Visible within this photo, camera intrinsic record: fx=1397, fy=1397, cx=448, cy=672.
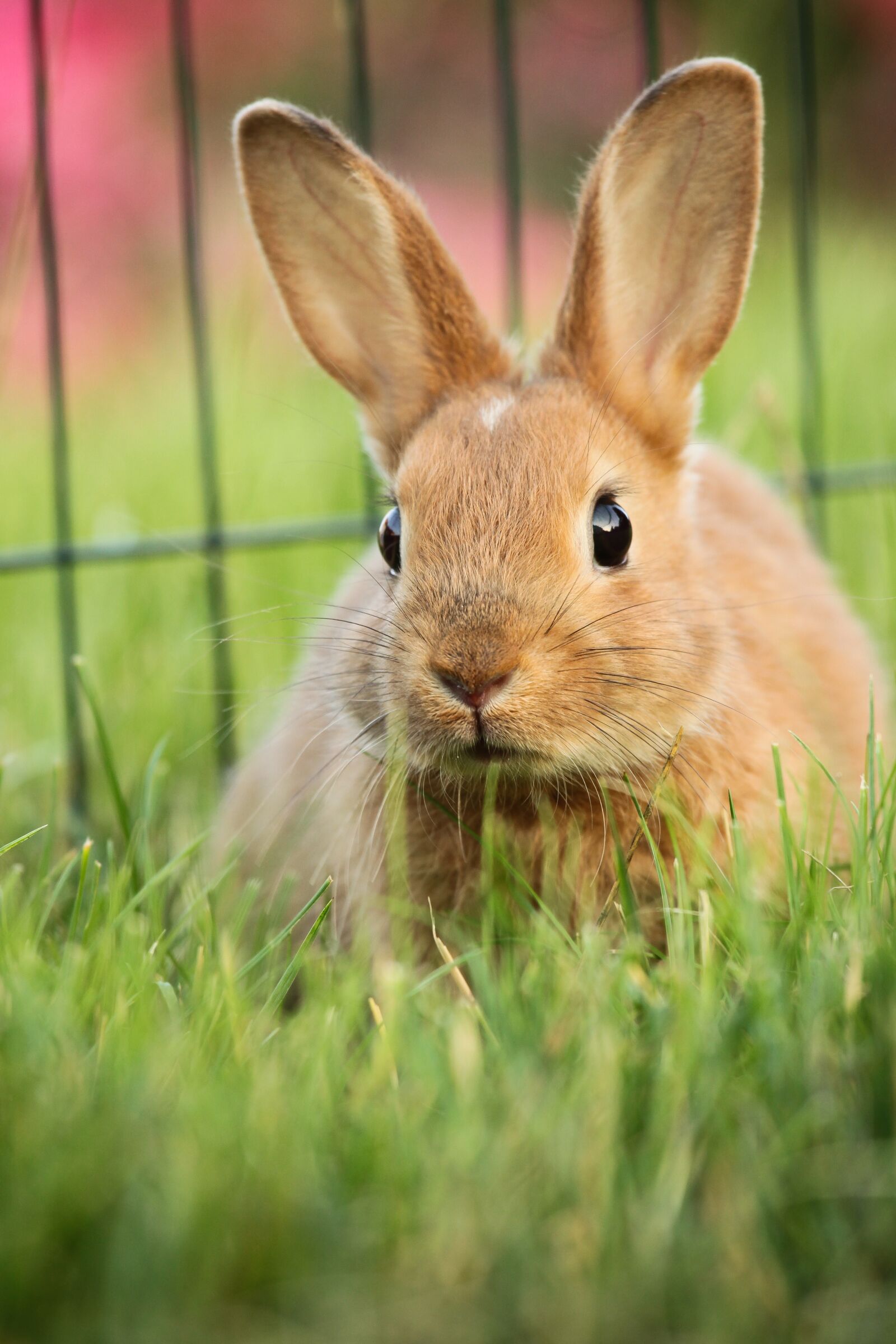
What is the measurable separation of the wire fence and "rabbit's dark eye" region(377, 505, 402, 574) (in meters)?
0.50

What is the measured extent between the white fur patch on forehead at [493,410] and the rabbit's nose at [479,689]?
1.68 feet

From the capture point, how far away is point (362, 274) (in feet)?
8.25

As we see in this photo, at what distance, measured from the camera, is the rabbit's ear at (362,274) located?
2.38 metres

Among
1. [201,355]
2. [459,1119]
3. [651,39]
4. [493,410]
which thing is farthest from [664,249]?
[459,1119]

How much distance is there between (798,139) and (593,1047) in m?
2.67

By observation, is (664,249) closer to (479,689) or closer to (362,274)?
(362,274)

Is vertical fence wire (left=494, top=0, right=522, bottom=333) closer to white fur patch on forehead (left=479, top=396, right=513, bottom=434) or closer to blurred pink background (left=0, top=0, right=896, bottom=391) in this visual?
white fur patch on forehead (left=479, top=396, right=513, bottom=434)

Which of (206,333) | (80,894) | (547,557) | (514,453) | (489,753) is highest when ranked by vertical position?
(206,333)

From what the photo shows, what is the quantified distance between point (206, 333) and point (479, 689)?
1802 millimetres

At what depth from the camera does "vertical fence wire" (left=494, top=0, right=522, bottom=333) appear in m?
2.99

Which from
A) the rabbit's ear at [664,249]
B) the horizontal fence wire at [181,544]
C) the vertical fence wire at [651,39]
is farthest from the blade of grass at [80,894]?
the vertical fence wire at [651,39]

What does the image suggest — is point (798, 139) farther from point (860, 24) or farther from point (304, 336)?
point (860, 24)

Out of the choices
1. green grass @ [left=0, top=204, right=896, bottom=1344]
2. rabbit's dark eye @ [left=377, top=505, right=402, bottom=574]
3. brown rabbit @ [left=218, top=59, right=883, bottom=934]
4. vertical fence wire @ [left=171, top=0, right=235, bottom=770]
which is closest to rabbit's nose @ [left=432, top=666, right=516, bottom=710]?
brown rabbit @ [left=218, top=59, right=883, bottom=934]

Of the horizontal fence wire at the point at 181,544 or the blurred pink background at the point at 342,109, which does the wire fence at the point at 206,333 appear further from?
the blurred pink background at the point at 342,109
